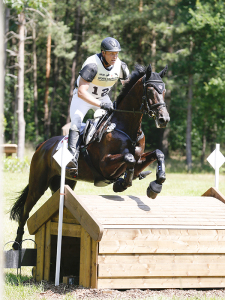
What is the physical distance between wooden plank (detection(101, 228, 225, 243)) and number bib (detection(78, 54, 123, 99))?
1.92 meters

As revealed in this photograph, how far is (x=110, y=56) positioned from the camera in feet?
15.2

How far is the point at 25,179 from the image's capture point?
12.7 metres

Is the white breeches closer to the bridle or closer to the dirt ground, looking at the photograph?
the bridle

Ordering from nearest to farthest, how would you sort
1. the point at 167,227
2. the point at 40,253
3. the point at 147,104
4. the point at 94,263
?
the point at 94,263 < the point at 167,227 < the point at 147,104 < the point at 40,253

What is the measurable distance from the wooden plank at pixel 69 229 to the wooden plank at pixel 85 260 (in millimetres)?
194

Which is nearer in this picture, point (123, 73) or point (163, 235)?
point (163, 235)

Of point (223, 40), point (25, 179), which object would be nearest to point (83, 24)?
point (223, 40)

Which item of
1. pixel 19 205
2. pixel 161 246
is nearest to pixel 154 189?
pixel 161 246

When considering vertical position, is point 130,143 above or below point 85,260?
above

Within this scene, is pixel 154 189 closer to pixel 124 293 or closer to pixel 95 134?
pixel 95 134

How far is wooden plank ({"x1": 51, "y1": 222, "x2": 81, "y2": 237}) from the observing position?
415 cm

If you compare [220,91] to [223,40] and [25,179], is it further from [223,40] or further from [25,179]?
[25,179]

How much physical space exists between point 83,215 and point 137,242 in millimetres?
592

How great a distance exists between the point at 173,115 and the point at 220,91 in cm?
1077
